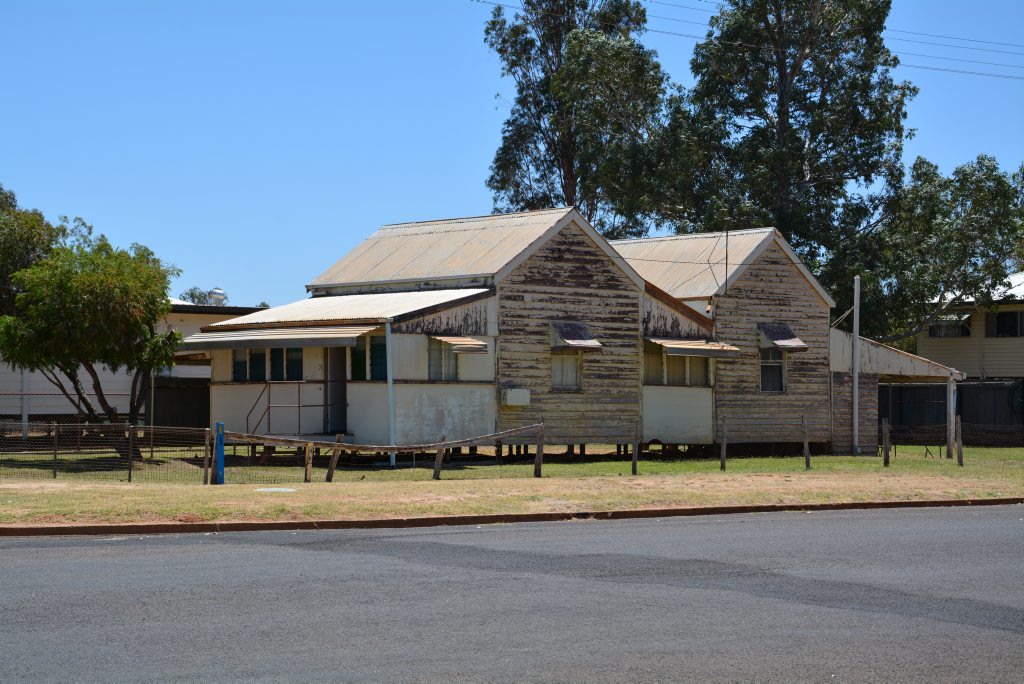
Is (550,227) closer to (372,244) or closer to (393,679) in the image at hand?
(372,244)

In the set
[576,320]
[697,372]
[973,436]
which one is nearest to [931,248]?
[973,436]

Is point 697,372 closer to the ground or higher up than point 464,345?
closer to the ground

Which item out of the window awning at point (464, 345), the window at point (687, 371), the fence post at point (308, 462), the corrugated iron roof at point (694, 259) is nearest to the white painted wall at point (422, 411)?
the window awning at point (464, 345)

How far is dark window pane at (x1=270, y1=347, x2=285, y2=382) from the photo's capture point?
1265 inches

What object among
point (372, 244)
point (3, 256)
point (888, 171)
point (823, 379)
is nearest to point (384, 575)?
point (372, 244)

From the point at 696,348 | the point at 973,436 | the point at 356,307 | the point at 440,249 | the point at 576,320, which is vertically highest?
the point at 440,249

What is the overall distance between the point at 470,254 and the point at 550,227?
2307 millimetres

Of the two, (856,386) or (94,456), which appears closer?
(94,456)

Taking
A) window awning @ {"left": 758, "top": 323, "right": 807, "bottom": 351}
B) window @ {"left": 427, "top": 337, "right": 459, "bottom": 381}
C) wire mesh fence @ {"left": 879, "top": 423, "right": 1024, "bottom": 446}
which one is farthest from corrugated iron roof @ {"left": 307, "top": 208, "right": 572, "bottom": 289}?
wire mesh fence @ {"left": 879, "top": 423, "right": 1024, "bottom": 446}

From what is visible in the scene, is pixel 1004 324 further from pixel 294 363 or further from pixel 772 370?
pixel 294 363

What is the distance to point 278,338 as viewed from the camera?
30172mm

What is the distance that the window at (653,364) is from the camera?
3600cm

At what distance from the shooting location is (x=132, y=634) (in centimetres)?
972

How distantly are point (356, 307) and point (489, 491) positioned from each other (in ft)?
37.5
